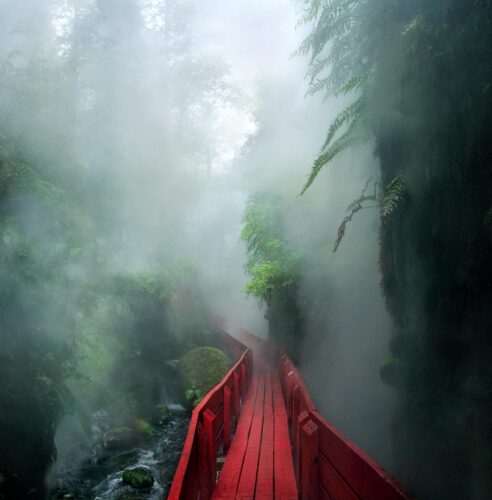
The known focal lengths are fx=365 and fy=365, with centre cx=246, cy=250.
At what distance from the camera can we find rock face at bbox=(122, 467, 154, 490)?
816cm

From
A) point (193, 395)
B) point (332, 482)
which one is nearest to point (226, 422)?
point (332, 482)

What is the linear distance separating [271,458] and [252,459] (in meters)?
0.29

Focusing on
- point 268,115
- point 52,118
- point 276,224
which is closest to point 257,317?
point 268,115

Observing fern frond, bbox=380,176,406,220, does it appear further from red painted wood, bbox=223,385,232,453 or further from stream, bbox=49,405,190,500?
stream, bbox=49,405,190,500

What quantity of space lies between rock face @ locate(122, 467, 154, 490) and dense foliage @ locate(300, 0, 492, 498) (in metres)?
5.49

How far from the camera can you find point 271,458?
17.8 ft

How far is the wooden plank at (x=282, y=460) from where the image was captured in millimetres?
4383

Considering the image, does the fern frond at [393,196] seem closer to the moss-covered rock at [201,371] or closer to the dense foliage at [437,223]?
the dense foliage at [437,223]

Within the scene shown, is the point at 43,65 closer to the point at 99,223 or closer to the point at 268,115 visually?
the point at 99,223

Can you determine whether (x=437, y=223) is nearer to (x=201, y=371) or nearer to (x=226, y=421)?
(x=226, y=421)

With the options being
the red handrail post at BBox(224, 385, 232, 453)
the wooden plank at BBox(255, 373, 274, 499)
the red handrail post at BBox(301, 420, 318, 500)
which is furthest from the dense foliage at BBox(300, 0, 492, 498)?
the red handrail post at BBox(224, 385, 232, 453)

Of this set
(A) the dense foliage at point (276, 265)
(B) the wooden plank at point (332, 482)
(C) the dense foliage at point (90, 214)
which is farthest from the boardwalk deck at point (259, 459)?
(A) the dense foliage at point (276, 265)

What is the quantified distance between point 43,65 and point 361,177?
13.7 meters

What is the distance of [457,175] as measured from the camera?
15.3ft
